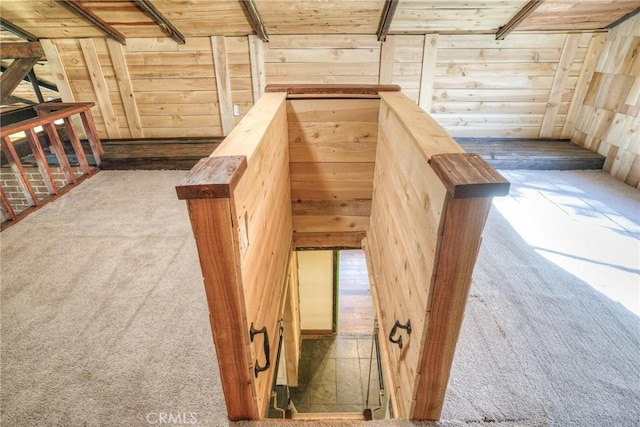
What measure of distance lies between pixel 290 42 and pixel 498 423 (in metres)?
3.95

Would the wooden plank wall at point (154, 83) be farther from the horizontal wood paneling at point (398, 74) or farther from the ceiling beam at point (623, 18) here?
the ceiling beam at point (623, 18)

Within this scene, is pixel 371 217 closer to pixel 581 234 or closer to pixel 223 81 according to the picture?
pixel 581 234

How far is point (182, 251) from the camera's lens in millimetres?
2354

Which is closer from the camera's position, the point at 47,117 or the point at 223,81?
the point at 47,117

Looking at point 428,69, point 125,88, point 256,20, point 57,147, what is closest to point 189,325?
point 57,147

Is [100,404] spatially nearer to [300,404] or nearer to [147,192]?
[147,192]

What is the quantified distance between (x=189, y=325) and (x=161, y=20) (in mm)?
3276

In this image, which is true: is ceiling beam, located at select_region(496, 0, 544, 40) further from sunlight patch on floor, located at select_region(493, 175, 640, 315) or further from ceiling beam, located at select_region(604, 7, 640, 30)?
sunlight patch on floor, located at select_region(493, 175, 640, 315)

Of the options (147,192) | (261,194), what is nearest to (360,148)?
(261,194)

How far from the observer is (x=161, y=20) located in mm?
3467

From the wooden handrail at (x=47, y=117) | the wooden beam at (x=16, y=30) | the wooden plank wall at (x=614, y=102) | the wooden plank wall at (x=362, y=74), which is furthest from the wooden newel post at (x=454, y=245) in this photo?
the wooden beam at (x=16, y=30)

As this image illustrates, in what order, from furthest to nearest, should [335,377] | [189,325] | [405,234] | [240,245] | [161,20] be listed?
[335,377]
[161,20]
[189,325]
[405,234]
[240,245]

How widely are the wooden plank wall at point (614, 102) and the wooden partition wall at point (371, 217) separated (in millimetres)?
3012

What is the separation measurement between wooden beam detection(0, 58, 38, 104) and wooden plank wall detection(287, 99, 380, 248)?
3.84 meters
